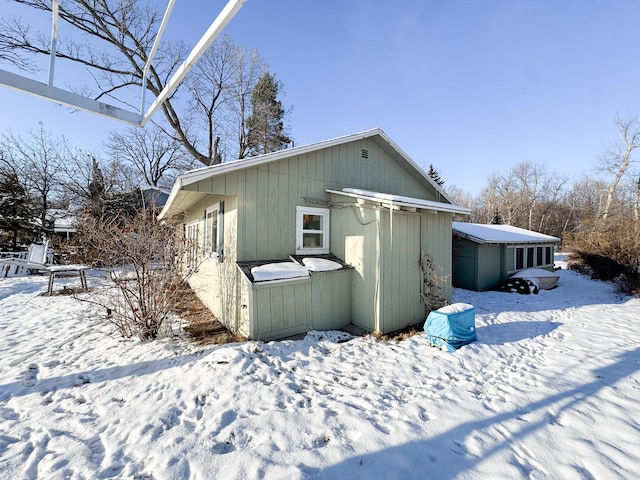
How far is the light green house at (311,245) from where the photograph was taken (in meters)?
5.03

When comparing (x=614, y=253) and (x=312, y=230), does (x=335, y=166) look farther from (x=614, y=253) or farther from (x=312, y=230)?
(x=614, y=253)

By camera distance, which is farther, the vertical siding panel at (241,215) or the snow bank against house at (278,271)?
the vertical siding panel at (241,215)

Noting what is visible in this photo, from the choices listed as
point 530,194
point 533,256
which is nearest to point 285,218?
point 533,256

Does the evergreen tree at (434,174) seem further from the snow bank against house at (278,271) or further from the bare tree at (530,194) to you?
the snow bank against house at (278,271)

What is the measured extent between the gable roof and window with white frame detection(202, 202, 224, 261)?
75 cm

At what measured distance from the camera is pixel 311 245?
249 inches

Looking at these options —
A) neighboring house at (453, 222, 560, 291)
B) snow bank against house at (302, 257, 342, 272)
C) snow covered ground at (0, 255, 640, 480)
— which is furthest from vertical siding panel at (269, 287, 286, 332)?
neighboring house at (453, 222, 560, 291)

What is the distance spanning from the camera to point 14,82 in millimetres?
3271

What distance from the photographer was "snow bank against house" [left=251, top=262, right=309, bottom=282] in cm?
478

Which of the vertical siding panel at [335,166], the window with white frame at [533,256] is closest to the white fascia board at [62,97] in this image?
the vertical siding panel at [335,166]

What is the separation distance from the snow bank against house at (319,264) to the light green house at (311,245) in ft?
0.08

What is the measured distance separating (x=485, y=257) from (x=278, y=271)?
9982 millimetres

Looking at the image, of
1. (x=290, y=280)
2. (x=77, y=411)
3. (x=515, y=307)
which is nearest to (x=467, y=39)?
(x=515, y=307)

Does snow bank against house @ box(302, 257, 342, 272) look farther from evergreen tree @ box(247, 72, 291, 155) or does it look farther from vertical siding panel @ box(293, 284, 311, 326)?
evergreen tree @ box(247, 72, 291, 155)
